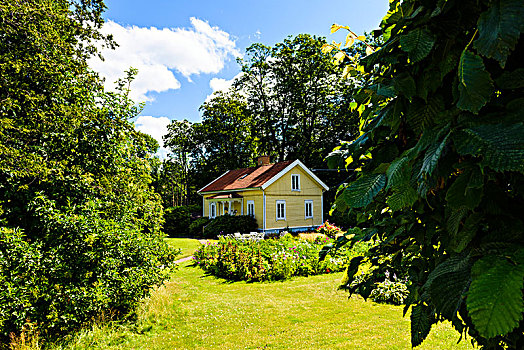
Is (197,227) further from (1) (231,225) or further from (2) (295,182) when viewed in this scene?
(2) (295,182)

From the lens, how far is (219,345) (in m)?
5.62

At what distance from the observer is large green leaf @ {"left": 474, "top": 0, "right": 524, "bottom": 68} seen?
2.25 feet

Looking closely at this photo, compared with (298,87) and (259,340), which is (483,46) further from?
(298,87)

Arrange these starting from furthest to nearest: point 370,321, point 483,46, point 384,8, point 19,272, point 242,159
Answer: point 242,159 → point 370,321 → point 19,272 → point 384,8 → point 483,46

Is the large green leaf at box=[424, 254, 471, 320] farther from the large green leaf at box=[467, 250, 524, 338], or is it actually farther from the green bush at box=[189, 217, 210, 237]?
the green bush at box=[189, 217, 210, 237]

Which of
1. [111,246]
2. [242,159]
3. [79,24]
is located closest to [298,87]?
[242,159]

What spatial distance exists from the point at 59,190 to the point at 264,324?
475cm

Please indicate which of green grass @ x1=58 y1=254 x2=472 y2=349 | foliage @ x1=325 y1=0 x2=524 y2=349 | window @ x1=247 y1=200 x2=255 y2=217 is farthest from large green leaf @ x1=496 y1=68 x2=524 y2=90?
window @ x1=247 y1=200 x2=255 y2=217

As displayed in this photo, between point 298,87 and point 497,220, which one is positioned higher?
point 298,87

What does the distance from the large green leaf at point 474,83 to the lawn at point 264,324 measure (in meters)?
5.49

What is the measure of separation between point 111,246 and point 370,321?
5.31 m

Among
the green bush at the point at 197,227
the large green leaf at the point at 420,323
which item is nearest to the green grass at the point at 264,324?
the large green leaf at the point at 420,323

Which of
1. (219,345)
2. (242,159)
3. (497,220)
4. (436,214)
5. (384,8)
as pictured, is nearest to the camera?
(497,220)

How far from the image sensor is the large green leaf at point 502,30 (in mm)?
685
